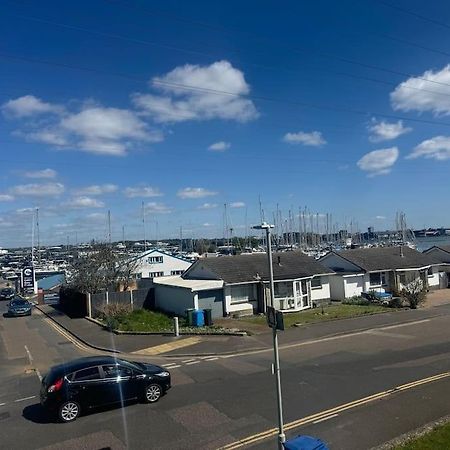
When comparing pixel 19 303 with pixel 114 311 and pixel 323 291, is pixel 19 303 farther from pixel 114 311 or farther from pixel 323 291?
pixel 323 291

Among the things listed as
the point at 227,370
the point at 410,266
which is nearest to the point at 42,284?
the point at 410,266

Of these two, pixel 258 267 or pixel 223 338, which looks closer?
pixel 223 338

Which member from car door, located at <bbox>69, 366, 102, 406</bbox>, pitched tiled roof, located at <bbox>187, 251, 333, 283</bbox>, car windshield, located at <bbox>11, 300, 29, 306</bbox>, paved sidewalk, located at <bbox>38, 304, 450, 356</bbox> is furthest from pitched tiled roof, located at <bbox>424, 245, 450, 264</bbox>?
car door, located at <bbox>69, 366, 102, 406</bbox>

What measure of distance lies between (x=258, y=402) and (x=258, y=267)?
21.8 meters

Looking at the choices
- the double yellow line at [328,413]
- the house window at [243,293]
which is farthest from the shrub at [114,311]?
the double yellow line at [328,413]

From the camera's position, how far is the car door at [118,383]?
13.4m

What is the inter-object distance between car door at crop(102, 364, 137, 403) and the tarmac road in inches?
16.5

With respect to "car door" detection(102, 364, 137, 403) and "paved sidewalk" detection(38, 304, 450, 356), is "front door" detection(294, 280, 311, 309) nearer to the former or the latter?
"paved sidewalk" detection(38, 304, 450, 356)

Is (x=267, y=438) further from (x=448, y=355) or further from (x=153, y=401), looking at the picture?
(x=448, y=355)

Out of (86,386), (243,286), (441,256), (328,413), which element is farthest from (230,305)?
(441,256)

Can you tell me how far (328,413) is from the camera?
12.5m

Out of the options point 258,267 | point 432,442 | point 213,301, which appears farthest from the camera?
point 258,267

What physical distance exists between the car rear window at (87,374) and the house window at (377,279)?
3159cm

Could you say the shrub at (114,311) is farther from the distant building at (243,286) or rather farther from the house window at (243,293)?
the house window at (243,293)
